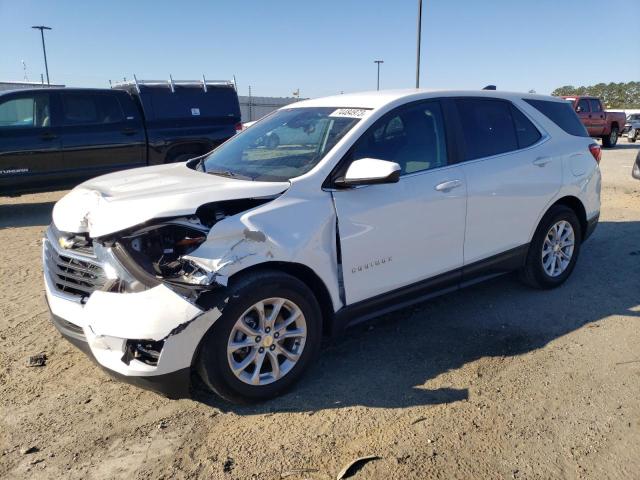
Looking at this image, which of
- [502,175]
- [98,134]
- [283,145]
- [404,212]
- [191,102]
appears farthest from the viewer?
[191,102]

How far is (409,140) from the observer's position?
12.5ft

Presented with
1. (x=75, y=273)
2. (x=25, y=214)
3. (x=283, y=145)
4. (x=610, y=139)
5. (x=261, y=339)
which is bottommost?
(x=25, y=214)

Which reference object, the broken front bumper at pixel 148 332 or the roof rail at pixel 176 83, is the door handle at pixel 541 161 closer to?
the broken front bumper at pixel 148 332

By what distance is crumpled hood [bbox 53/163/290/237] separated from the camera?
2.88 metres

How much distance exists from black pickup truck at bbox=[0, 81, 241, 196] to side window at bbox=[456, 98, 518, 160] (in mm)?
6353

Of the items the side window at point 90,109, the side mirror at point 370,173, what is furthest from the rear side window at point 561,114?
the side window at point 90,109

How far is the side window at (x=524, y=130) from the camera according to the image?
4.59m

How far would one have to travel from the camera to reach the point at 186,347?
9.09 feet

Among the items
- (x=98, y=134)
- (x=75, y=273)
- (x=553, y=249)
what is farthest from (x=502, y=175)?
(x=98, y=134)

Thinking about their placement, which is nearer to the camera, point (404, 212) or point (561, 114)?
point (404, 212)

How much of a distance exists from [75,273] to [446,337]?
263cm

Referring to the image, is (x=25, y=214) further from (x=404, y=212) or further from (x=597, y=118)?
(x=597, y=118)

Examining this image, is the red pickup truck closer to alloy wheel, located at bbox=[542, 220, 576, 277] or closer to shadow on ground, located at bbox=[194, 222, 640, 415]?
shadow on ground, located at bbox=[194, 222, 640, 415]

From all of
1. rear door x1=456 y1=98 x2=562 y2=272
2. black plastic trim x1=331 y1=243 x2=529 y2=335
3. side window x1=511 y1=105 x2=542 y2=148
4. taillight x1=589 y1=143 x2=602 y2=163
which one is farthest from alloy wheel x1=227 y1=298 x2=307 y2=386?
taillight x1=589 y1=143 x2=602 y2=163
